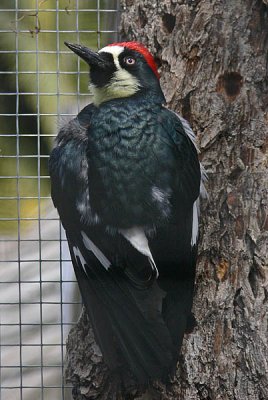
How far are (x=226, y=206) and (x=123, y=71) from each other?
0.50m

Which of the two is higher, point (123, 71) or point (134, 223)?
point (123, 71)

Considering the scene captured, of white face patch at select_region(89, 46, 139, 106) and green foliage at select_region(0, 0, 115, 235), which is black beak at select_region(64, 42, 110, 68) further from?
green foliage at select_region(0, 0, 115, 235)

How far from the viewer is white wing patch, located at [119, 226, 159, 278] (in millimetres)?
2061

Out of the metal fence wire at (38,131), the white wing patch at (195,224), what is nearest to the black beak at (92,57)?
the metal fence wire at (38,131)

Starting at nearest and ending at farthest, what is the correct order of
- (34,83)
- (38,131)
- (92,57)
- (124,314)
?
1. (124,314)
2. (92,57)
3. (38,131)
4. (34,83)


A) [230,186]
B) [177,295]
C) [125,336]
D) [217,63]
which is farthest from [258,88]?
[125,336]

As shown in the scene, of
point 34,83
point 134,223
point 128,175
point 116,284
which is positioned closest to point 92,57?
point 128,175

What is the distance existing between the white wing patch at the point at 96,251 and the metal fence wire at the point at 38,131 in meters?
0.45

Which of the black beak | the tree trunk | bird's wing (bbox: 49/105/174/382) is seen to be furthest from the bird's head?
bird's wing (bbox: 49/105/174/382)

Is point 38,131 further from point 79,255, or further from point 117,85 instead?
point 79,255

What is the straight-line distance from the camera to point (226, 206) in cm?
230

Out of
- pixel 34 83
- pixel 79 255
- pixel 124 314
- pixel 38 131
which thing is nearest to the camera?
Answer: pixel 124 314

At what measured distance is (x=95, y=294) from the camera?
2135mm

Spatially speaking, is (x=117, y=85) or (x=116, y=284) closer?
(x=116, y=284)
